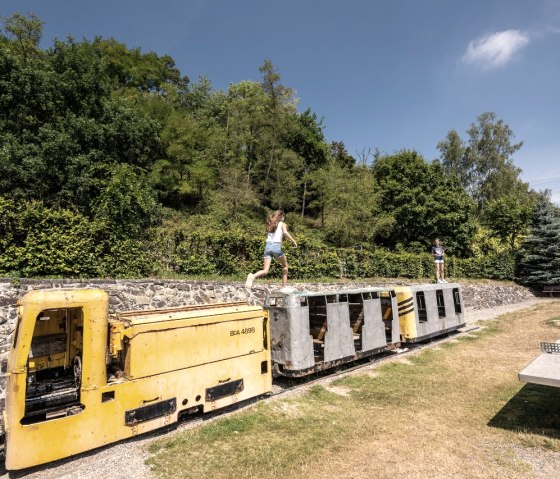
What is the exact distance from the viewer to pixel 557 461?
4121 millimetres

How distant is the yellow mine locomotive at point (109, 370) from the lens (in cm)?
406

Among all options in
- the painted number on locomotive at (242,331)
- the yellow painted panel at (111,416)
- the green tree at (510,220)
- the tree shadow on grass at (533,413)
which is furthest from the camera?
the green tree at (510,220)

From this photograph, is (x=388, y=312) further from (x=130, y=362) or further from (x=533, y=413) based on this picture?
(x=130, y=362)

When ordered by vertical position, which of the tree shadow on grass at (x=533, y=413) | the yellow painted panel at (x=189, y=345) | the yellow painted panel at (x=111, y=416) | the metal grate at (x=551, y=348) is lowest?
the tree shadow on grass at (x=533, y=413)

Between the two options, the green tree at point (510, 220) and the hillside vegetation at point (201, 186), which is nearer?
the hillside vegetation at point (201, 186)

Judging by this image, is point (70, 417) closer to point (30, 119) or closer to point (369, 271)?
point (369, 271)

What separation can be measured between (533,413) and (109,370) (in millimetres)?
6418

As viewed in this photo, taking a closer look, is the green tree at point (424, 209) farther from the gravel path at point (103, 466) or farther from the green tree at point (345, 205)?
the gravel path at point (103, 466)

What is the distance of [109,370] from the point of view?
5.18 m

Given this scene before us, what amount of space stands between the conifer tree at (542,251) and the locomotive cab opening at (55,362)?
27931mm

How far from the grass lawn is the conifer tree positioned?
69.4 feet

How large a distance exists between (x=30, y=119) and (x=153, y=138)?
6281mm

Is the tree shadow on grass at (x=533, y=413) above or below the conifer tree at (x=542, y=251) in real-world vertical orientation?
below

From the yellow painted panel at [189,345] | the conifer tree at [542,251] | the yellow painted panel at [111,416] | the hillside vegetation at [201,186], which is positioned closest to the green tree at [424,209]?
the hillside vegetation at [201,186]
